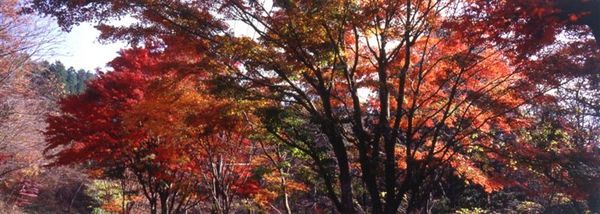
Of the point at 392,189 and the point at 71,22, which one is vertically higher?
the point at 71,22

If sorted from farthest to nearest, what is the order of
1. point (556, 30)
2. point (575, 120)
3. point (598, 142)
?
point (575, 120)
point (598, 142)
point (556, 30)

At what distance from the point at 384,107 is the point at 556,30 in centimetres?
330

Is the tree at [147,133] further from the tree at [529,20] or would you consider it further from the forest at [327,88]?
the tree at [529,20]

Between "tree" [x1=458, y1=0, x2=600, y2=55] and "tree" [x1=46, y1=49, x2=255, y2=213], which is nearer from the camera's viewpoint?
"tree" [x1=458, y1=0, x2=600, y2=55]

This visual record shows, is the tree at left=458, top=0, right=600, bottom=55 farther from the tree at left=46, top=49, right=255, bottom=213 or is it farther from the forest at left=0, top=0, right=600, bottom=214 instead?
the tree at left=46, top=49, right=255, bottom=213

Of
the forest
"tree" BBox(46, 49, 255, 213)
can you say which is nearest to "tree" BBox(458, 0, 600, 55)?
the forest

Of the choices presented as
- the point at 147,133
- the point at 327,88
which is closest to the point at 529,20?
the point at 327,88

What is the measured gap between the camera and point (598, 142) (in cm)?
1839

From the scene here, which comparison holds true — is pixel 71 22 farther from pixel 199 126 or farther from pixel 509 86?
pixel 509 86

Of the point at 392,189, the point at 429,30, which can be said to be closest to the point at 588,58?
the point at 429,30

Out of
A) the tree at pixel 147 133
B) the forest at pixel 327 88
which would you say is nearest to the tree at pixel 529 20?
the forest at pixel 327 88

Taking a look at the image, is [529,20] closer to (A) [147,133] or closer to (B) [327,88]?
(B) [327,88]

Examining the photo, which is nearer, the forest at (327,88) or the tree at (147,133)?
the forest at (327,88)

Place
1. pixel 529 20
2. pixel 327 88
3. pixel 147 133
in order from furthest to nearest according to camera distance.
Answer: pixel 147 133 < pixel 327 88 < pixel 529 20
